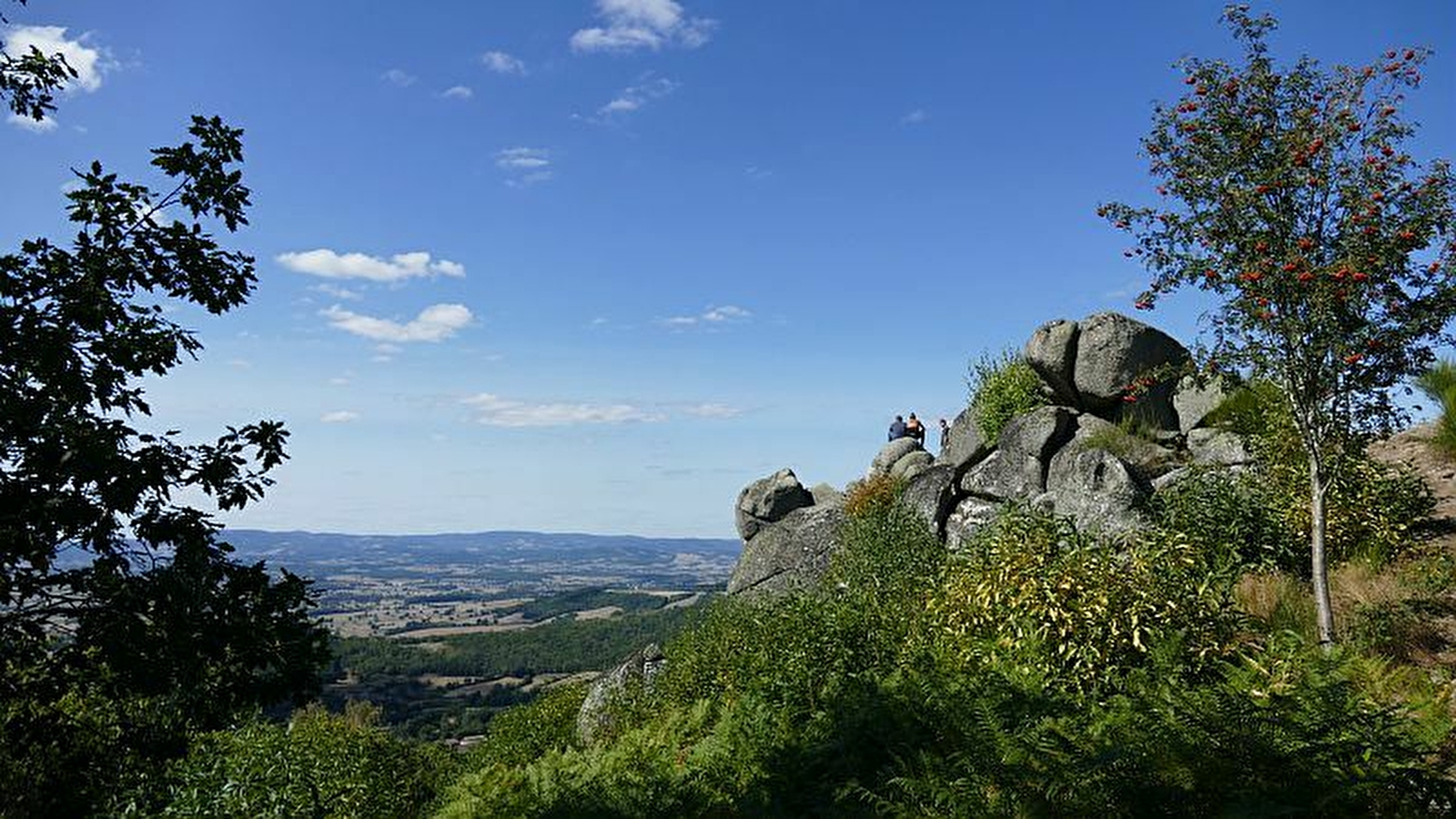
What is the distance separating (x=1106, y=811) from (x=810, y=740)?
150 inches

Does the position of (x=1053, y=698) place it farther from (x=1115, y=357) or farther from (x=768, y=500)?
(x=768, y=500)

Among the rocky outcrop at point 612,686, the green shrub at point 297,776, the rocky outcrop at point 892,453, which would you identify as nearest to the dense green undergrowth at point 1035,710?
the green shrub at point 297,776

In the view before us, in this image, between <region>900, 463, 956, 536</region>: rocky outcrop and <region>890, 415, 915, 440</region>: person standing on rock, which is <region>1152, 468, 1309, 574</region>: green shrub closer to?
<region>900, 463, 956, 536</region>: rocky outcrop

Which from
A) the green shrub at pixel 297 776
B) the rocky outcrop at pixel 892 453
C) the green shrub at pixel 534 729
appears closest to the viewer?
the green shrub at pixel 297 776

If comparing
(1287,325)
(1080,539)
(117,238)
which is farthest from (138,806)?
(1287,325)

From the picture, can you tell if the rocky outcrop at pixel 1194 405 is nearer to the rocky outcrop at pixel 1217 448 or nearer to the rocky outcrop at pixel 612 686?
the rocky outcrop at pixel 1217 448

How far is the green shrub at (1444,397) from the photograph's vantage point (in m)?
15.0

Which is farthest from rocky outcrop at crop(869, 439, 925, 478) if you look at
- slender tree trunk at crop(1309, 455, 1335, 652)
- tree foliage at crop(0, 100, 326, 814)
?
tree foliage at crop(0, 100, 326, 814)

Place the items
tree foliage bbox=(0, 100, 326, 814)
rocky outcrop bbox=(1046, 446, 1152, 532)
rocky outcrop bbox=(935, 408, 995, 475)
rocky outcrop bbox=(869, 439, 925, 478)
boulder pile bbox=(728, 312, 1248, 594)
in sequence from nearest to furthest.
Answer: tree foliage bbox=(0, 100, 326, 814), rocky outcrop bbox=(1046, 446, 1152, 532), boulder pile bbox=(728, 312, 1248, 594), rocky outcrop bbox=(935, 408, 995, 475), rocky outcrop bbox=(869, 439, 925, 478)

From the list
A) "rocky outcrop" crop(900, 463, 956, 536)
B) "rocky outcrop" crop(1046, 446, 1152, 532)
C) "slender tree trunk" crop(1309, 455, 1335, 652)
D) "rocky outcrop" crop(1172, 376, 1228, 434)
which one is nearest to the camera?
"slender tree trunk" crop(1309, 455, 1335, 652)

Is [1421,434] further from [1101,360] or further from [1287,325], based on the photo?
[1287,325]

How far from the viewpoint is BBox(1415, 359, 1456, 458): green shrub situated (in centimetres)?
1505

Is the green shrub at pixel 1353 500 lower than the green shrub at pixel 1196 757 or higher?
higher

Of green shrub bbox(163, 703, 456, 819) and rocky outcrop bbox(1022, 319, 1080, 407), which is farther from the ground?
rocky outcrop bbox(1022, 319, 1080, 407)
